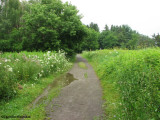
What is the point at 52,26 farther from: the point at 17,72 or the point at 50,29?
the point at 17,72

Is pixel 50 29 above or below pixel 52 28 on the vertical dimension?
below

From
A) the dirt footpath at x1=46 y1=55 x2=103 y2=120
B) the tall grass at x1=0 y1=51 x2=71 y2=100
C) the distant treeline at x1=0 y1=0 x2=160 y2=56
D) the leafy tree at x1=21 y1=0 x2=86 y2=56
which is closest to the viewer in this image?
the dirt footpath at x1=46 y1=55 x2=103 y2=120

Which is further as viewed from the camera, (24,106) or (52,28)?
(52,28)

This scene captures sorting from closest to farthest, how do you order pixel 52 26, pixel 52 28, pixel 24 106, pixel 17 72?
pixel 24 106
pixel 17 72
pixel 52 26
pixel 52 28

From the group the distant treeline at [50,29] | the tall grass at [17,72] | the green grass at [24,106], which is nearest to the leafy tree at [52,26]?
the distant treeline at [50,29]

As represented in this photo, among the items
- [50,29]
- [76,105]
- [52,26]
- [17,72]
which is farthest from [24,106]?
[52,26]

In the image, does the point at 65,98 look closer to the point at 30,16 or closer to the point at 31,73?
the point at 31,73

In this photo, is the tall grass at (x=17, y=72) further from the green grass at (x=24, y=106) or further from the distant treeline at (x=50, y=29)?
the distant treeline at (x=50, y=29)

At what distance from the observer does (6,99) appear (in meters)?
5.01

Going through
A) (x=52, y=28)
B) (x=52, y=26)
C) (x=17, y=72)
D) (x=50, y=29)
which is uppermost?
(x=52, y=26)

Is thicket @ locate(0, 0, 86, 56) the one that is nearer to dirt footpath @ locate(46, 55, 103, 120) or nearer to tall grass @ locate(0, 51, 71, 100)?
tall grass @ locate(0, 51, 71, 100)

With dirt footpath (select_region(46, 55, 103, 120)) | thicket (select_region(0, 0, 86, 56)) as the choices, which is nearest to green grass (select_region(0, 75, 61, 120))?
dirt footpath (select_region(46, 55, 103, 120))

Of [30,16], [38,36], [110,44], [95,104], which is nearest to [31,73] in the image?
[95,104]

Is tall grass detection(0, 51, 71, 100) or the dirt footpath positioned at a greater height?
tall grass detection(0, 51, 71, 100)
